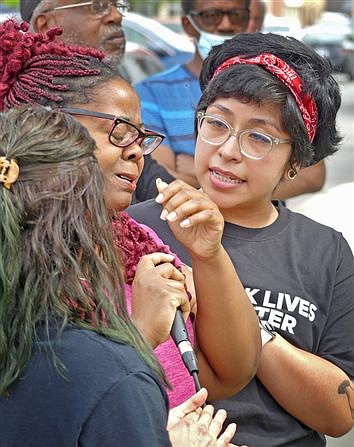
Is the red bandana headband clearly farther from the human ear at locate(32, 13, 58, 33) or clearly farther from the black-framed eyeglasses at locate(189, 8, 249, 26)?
the black-framed eyeglasses at locate(189, 8, 249, 26)

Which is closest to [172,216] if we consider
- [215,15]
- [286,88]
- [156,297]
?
[156,297]

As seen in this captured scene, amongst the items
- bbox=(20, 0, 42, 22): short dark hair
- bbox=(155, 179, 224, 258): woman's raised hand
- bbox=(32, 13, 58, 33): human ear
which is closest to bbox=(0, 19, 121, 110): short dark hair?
bbox=(155, 179, 224, 258): woman's raised hand

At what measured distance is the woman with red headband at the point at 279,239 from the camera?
2.79 m

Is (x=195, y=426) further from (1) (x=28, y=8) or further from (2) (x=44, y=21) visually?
(1) (x=28, y=8)

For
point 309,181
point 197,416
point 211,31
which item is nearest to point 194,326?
point 197,416

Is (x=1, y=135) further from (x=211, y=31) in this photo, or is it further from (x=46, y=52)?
(x=211, y=31)

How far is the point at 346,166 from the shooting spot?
38.7ft

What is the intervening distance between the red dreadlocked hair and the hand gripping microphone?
0.69 m

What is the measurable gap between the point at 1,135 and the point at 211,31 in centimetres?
351

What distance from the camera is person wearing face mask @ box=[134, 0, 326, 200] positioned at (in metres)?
4.39

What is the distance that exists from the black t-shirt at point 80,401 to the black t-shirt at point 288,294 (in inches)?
36.8

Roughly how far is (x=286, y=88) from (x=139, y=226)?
2.20 ft

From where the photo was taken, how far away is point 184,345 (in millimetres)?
2273

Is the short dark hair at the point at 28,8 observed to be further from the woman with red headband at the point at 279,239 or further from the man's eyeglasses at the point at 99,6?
the woman with red headband at the point at 279,239
